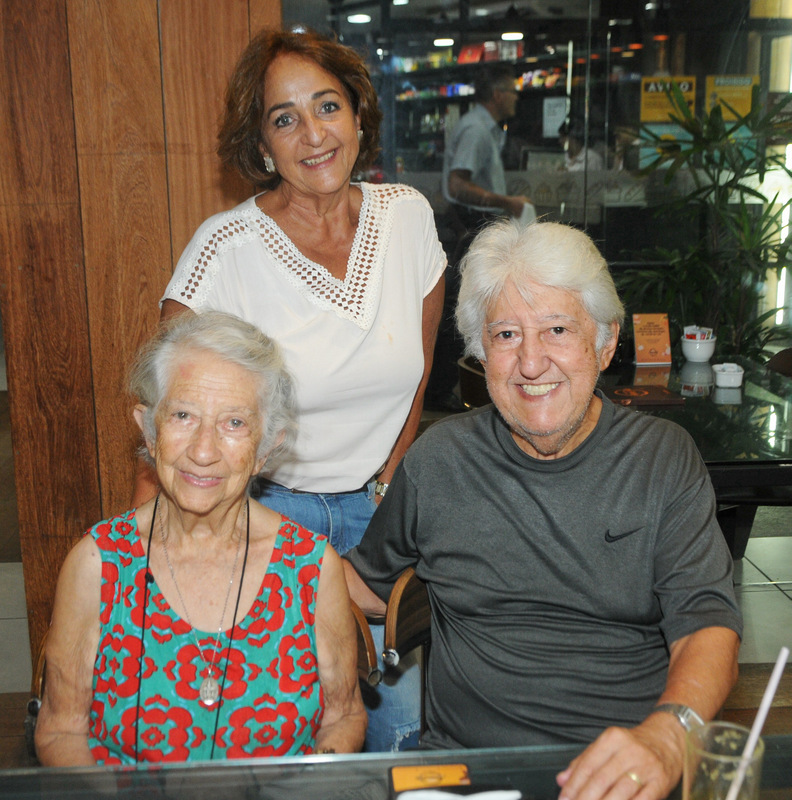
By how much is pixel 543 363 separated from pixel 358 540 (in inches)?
29.9

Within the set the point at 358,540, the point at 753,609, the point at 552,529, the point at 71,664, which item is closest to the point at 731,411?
the point at 753,609

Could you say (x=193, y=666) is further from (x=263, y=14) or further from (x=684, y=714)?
(x=263, y=14)

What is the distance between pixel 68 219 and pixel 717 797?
2.35 meters

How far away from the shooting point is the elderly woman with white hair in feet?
5.33

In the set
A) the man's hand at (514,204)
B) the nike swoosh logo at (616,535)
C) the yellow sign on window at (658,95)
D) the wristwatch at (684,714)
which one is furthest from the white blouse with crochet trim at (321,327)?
the yellow sign on window at (658,95)

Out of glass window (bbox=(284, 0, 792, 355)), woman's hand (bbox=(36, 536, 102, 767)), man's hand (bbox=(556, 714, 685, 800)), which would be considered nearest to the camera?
man's hand (bbox=(556, 714, 685, 800))

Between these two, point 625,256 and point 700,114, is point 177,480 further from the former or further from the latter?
point 700,114

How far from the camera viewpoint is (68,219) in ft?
9.05

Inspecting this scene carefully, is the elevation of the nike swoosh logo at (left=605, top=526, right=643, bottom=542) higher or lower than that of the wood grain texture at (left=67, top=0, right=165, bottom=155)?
lower

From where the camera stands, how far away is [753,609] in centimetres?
382

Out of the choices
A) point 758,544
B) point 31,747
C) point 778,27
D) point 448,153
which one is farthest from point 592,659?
point 778,27

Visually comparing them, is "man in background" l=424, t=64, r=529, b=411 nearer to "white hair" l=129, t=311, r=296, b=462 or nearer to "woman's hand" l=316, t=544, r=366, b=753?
"white hair" l=129, t=311, r=296, b=462

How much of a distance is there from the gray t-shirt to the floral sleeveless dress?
30 centimetres

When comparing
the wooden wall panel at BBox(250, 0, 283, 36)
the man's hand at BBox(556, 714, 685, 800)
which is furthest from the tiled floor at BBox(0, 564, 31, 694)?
the man's hand at BBox(556, 714, 685, 800)
